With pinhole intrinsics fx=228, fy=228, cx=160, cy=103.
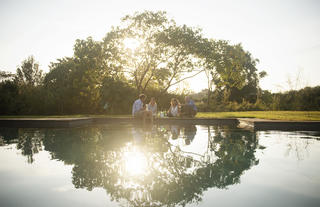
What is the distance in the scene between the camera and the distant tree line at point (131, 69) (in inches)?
702

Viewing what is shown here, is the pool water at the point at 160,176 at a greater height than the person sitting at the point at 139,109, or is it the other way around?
the person sitting at the point at 139,109

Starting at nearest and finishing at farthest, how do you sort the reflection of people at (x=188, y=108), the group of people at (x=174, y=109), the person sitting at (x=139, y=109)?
1. the person sitting at (x=139, y=109)
2. the group of people at (x=174, y=109)
3. the reflection of people at (x=188, y=108)

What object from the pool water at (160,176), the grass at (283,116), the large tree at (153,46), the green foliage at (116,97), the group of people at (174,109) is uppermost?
the large tree at (153,46)

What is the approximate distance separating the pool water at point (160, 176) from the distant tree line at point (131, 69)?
13290 millimetres

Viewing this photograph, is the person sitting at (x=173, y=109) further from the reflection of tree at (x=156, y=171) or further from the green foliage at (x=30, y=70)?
the green foliage at (x=30, y=70)

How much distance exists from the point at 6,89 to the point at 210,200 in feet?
72.1

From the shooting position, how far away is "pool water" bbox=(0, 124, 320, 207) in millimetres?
2770

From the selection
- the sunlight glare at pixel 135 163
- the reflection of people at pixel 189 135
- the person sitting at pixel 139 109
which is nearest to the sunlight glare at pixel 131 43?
the person sitting at pixel 139 109

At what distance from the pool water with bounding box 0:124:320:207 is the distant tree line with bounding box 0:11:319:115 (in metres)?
13.3

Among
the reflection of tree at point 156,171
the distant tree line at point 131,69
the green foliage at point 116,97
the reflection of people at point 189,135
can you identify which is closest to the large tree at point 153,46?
the distant tree line at point 131,69

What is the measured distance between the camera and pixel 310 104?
20.4 meters

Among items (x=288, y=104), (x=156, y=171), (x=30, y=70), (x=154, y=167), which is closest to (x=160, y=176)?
(x=156, y=171)

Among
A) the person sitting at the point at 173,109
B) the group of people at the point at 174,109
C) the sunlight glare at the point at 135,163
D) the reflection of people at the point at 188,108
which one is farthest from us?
the person sitting at the point at 173,109

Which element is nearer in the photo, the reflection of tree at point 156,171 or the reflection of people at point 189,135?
Result: the reflection of tree at point 156,171
